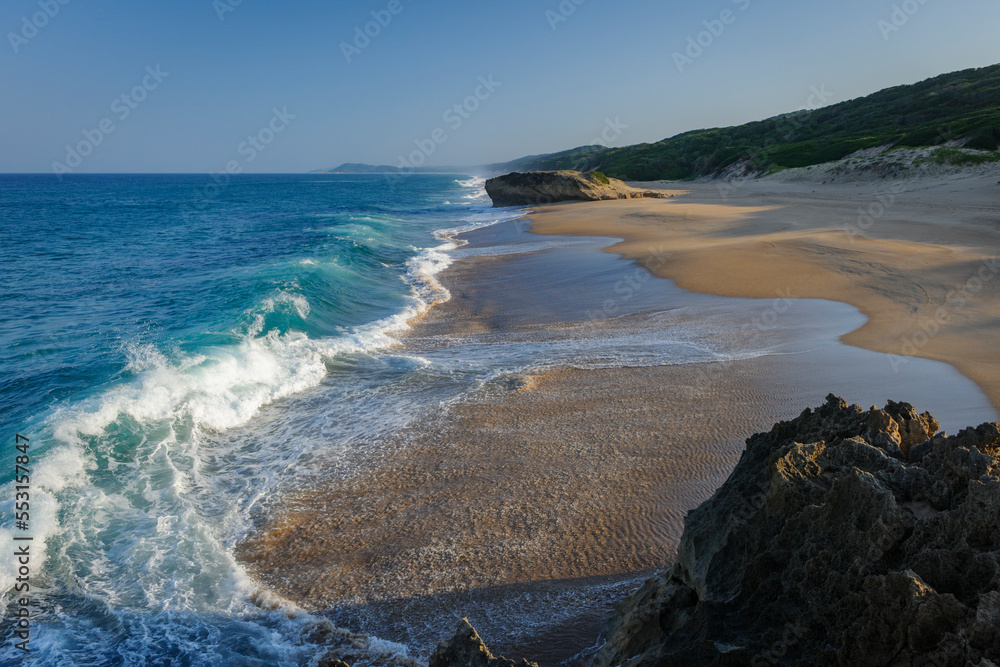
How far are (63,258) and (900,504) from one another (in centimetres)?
2722

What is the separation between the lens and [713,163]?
55531mm

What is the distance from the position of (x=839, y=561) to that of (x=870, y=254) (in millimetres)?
Answer: 13695

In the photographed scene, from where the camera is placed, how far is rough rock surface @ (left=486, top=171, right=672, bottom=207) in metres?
41.2

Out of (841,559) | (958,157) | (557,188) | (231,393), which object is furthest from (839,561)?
(557,188)

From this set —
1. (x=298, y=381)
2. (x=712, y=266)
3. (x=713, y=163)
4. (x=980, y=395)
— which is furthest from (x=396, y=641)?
(x=713, y=163)

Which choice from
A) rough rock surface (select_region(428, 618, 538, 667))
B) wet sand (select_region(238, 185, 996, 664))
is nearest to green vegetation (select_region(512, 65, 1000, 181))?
wet sand (select_region(238, 185, 996, 664))

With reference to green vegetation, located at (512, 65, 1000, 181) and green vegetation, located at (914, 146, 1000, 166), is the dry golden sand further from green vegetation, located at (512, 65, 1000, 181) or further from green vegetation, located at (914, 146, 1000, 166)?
green vegetation, located at (512, 65, 1000, 181)

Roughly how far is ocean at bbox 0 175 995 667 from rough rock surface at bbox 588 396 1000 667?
1.31m

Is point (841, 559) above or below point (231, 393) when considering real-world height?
above

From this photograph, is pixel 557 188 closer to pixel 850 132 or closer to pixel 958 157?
pixel 958 157

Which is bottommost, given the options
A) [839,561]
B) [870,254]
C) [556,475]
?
[556,475]

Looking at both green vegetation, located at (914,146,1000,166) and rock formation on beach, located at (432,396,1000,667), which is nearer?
rock formation on beach, located at (432,396,1000,667)

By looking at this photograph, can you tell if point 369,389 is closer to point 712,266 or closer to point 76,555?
point 76,555

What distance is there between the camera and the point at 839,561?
2.45 meters
